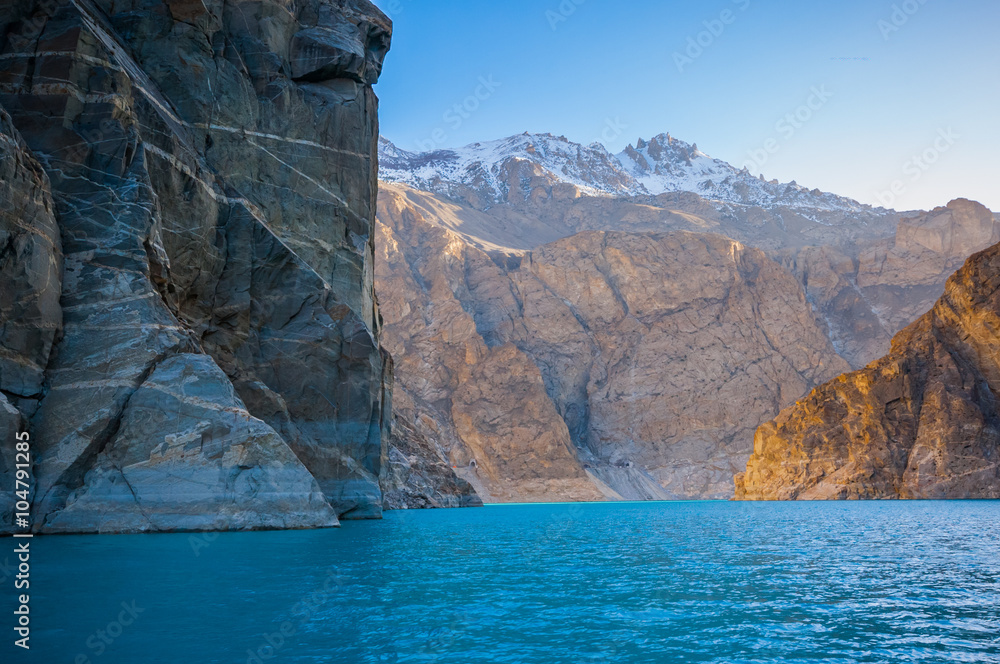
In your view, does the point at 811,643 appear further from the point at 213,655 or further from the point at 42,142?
the point at 42,142

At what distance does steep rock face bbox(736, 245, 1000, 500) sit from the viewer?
8931 centimetres

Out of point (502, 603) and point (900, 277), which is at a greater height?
point (900, 277)

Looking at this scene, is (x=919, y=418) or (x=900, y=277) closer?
(x=919, y=418)

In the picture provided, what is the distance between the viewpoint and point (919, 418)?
317 ft

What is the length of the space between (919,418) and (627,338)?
3233 inches

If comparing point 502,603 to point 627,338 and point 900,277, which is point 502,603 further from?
point 900,277

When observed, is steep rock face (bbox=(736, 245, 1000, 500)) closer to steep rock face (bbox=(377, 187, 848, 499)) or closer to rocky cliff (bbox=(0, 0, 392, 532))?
steep rock face (bbox=(377, 187, 848, 499))

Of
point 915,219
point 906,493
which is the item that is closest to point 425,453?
point 906,493

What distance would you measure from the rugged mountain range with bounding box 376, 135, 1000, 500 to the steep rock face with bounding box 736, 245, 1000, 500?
46.7 meters

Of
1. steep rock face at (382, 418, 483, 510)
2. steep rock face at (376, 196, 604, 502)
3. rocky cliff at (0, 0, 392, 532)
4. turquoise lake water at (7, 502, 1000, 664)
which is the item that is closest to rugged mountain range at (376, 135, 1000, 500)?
steep rock face at (376, 196, 604, 502)

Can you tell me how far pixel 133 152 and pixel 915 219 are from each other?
18709 cm

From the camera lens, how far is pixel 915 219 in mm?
178750

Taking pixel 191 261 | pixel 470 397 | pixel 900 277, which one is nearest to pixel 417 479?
pixel 191 261

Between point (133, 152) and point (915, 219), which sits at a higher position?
point (915, 219)
